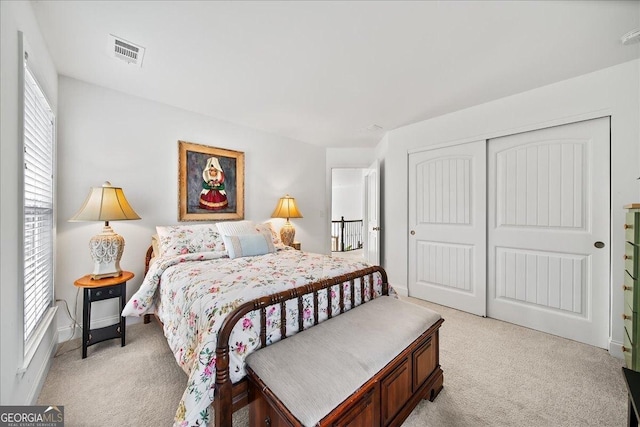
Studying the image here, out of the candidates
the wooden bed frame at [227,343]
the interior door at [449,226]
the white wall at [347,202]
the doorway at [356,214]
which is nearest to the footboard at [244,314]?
the wooden bed frame at [227,343]

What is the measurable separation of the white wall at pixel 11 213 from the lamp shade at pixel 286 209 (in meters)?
2.66

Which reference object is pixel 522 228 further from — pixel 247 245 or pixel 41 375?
pixel 41 375

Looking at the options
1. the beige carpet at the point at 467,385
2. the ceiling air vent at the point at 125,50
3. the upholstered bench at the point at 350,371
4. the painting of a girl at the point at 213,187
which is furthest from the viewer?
the painting of a girl at the point at 213,187

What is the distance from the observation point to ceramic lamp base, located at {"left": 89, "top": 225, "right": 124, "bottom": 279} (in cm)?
218

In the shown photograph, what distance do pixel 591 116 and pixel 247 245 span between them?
346cm

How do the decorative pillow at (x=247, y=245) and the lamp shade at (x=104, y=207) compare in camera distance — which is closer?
the lamp shade at (x=104, y=207)

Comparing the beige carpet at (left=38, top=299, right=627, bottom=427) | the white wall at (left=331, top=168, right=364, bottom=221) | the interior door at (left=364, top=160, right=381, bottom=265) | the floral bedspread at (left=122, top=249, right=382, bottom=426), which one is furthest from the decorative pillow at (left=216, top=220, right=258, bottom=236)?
the white wall at (left=331, top=168, right=364, bottom=221)

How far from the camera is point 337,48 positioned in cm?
190

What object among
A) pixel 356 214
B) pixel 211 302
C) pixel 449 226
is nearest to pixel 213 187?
pixel 211 302

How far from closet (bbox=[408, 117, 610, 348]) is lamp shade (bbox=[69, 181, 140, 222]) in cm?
338

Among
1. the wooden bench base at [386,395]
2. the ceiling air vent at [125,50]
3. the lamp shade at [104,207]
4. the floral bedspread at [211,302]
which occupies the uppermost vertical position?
the ceiling air vent at [125,50]

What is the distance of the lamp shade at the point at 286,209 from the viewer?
379 centimetres

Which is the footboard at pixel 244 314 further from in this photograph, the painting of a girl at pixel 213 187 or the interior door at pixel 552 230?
the painting of a girl at pixel 213 187

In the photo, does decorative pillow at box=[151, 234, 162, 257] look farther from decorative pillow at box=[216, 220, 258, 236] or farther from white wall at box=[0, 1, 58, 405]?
white wall at box=[0, 1, 58, 405]
